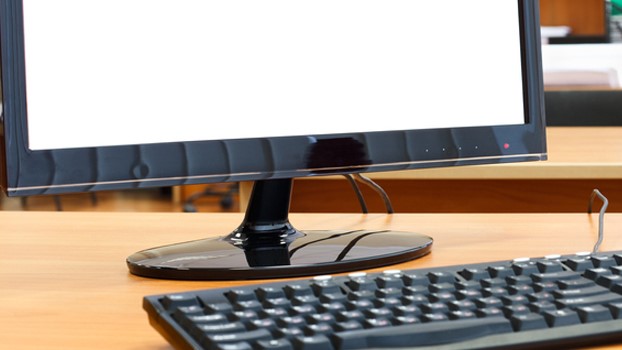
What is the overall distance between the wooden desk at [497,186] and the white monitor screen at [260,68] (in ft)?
1.33

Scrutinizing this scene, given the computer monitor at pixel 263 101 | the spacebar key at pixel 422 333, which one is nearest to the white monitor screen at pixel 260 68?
the computer monitor at pixel 263 101

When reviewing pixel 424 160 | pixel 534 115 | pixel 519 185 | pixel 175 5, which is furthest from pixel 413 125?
pixel 519 185

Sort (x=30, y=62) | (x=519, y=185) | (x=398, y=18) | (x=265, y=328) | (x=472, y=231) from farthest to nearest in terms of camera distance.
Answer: (x=519, y=185) → (x=472, y=231) → (x=398, y=18) → (x=30, y=62) → (x=265, y=328)

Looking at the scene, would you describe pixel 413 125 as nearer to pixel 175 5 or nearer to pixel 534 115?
pixel 534 115

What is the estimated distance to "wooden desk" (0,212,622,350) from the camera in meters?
0.62

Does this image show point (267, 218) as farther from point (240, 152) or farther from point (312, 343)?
point (312, 343)

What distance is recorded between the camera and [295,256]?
2.64 ft

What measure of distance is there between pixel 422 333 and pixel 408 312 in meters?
0.03

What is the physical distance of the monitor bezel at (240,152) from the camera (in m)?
0.71

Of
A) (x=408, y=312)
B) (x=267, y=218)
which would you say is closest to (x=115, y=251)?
(x=267, y=218)

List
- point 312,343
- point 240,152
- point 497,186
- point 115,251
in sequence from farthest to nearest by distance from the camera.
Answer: point 497,186, point 115,251, point 240,152, point 312,343

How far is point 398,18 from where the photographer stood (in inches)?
33.8

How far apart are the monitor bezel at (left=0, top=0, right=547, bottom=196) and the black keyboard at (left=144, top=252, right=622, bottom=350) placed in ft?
0.60

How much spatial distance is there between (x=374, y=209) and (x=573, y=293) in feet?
2.98
